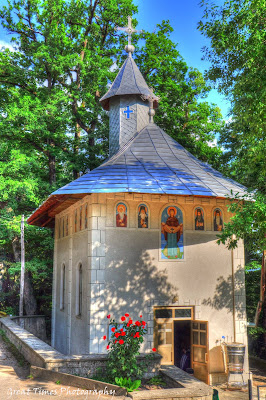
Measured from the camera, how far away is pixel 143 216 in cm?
1330

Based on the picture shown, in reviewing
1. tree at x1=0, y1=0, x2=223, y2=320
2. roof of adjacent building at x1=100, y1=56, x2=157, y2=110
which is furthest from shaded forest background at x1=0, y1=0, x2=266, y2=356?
roof of adjacent building at x1=100, y1=56, x2=157, y2=110

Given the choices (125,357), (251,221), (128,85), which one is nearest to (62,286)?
(125,357)

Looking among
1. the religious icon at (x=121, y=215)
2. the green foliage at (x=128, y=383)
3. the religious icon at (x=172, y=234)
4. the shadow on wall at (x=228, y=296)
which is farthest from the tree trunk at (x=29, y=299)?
the green foliage at (x=128, y=383)

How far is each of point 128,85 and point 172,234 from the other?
27.7ft

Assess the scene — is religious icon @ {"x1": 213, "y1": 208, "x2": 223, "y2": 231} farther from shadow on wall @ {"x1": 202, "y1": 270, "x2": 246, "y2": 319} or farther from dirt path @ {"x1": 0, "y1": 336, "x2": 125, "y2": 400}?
dirt path @ {"x1": 0, "y1": 336, "x2": 125, "y2": 400}

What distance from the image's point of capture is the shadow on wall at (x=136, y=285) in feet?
41.4

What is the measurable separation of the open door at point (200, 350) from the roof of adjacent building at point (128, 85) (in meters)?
10.1

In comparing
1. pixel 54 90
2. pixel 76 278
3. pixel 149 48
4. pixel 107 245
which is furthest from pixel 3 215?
pixel 149 48

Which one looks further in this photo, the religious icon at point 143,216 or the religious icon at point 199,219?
the religious icon at point 199,219

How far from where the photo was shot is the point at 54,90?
23.6 metres

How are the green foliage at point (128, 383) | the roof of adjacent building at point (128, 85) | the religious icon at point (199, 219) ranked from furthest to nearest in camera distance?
the roof of adjacent building at point (128, 85), the religious icon at point (199, 219), the green foliage at point (128, 383)

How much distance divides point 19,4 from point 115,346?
72.5 feet

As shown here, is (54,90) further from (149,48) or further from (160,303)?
(160,303)

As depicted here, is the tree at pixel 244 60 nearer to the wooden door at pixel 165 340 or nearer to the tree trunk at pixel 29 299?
the wooden door at pixel 165 340
